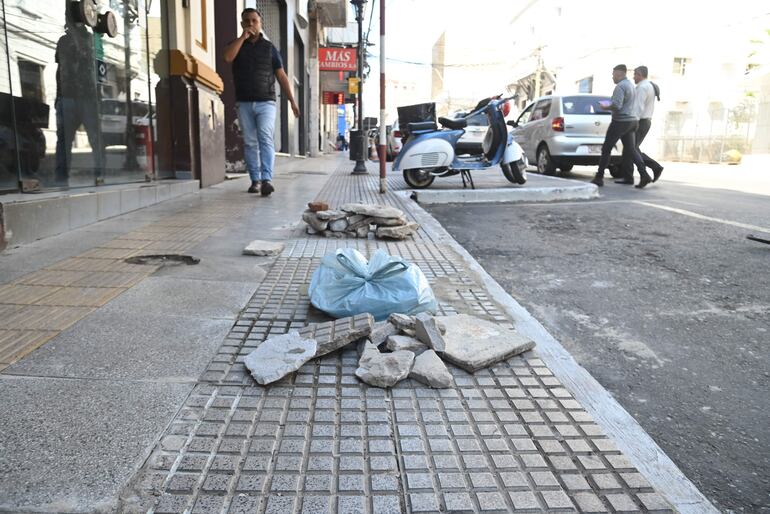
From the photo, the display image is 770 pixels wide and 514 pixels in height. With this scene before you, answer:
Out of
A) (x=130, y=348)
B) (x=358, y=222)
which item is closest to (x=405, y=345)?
(x=130, y=348)

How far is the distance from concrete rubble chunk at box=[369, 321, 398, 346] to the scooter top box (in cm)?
709

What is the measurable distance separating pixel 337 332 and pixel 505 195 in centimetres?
576

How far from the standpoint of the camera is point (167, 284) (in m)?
3.01

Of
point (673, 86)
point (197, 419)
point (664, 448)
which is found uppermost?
point (673, 86)

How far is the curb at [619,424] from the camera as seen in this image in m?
1.40

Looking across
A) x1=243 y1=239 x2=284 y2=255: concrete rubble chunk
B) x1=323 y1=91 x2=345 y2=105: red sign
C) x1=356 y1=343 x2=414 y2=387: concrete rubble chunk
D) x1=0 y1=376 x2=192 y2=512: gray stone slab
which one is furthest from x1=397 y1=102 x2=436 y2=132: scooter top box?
x1=323 y1=91 x2=345 y2=105: red sign

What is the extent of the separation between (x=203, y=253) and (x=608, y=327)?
2566 mm

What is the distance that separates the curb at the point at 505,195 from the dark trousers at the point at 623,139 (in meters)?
1.61

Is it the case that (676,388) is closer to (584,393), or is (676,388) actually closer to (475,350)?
(584,393)

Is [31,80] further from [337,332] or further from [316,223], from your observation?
[337,332]

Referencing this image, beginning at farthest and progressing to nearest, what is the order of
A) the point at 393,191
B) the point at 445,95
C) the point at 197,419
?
the point at 445,95 → the point at 393,191 → the point at 197,419

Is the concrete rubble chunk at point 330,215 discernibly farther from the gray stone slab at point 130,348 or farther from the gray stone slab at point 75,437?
the gray stone slab at point 75,437

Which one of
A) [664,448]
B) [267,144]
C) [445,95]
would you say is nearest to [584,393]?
[664,448]

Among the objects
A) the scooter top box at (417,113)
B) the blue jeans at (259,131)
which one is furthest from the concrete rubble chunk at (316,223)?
the scooter top box at (417,113)
